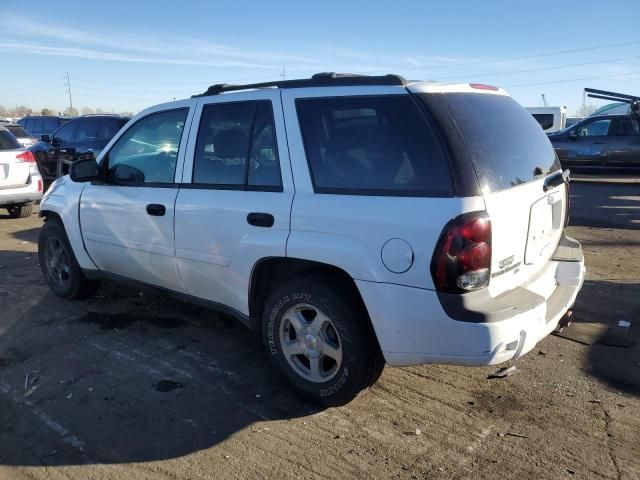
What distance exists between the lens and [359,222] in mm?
2943

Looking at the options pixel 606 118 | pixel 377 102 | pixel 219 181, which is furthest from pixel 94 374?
pixel 606 118

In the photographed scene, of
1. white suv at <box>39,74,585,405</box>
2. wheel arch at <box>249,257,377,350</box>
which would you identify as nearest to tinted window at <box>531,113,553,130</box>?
white suv at <box>39,74,585,405</box>

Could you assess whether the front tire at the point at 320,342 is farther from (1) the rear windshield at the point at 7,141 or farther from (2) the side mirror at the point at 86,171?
(1) the rear windshield at the point at 7,141

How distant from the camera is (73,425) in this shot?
10.6ft

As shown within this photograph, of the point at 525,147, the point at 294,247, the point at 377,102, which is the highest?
the point at 377,102

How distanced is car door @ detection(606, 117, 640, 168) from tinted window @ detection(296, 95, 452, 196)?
13.2 meters

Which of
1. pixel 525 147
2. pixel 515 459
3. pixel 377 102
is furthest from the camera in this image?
pixel 525 147

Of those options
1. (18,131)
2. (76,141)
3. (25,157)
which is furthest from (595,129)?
(18,131)

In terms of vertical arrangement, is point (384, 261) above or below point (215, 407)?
above

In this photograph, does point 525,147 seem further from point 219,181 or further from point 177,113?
point 177,113

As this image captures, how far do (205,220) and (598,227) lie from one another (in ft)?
24.3

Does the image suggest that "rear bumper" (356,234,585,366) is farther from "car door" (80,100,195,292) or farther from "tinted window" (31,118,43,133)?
"tinted window" (31,118,43,133)

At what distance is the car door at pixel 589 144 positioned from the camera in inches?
567

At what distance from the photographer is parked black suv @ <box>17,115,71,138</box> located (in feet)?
65.3
